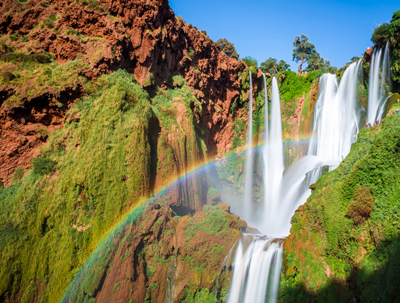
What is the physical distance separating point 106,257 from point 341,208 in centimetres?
1058

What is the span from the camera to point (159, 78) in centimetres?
1902

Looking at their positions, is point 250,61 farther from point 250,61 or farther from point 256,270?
point 256,270

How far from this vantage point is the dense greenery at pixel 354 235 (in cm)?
647

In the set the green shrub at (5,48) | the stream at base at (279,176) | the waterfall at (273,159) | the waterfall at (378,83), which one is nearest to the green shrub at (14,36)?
the green shrub at (5,48)

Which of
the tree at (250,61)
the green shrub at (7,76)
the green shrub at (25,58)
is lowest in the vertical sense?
the green shrub at (7,76)

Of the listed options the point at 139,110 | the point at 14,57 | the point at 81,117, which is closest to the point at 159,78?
the point at 139,110

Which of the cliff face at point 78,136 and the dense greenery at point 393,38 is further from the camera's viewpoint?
the dense greenery at point 393,38

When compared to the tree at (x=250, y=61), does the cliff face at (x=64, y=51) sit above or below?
below

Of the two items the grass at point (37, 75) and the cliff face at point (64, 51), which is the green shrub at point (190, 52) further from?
the grass at point (37, 75)

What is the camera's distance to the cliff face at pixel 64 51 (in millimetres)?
12531

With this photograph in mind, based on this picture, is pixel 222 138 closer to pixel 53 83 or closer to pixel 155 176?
pixel 155 176

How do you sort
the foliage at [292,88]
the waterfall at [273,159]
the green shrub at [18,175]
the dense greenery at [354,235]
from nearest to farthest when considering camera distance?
the dense greenery at [354,235] < the green shrub at [18,175] < the waterfall at [273,159] < the foliage at [292,88]

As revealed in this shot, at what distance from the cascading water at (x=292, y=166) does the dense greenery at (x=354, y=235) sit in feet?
6.52

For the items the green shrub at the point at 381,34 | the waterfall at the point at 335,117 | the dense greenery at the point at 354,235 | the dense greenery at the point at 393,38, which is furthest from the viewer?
the waterfall at the point at 335,117
